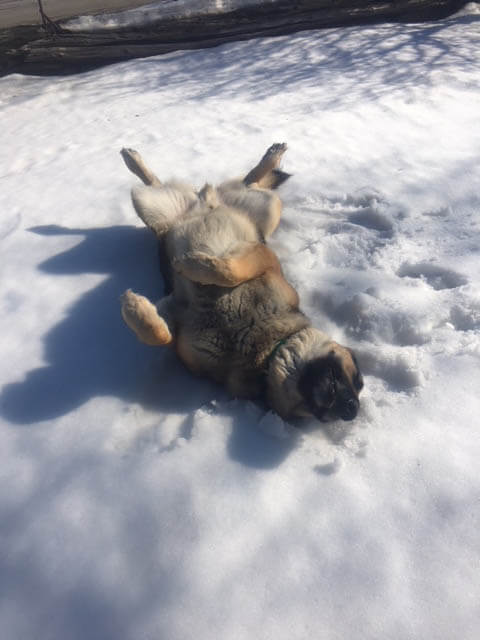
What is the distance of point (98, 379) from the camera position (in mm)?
2783

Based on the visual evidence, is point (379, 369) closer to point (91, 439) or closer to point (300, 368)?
point (300, 368)

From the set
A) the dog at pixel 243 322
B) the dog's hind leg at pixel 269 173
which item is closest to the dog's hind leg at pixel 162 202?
the dog at pixel 243 322

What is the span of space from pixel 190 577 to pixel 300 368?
3.80ft

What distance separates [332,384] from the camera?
236cm

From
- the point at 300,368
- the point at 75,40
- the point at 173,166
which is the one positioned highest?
the point at 75,40

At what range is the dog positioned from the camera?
2.48m

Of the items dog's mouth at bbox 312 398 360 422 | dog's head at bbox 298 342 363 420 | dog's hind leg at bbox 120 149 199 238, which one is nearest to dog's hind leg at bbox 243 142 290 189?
dog's hind leg at bbox 120 149 199 238

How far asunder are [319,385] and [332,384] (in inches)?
3.1

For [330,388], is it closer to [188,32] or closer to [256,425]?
[256,425]

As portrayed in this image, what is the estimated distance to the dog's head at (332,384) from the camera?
90.4 inches

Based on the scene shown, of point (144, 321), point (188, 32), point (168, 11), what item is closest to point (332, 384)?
point (144, 321)

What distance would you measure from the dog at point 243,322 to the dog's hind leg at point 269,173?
1.94 feet

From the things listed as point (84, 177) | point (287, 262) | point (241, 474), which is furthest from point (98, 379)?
point (84, 177)

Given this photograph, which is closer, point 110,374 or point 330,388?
point 330,388
